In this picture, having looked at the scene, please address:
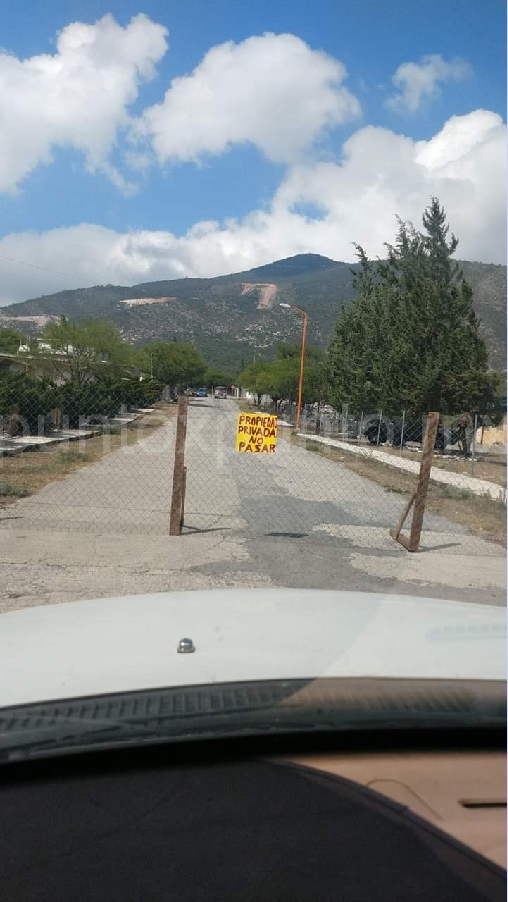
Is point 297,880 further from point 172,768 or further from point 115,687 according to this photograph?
point 115,687

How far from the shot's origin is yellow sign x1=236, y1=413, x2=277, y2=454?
9422mm

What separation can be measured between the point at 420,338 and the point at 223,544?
2243 centimetres

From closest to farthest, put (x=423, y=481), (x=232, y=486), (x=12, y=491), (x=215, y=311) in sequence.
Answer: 1. (x=423, y=481)
2. (x=12, y=491)
3. (x=232, y=486)
4. (x=215, y=311)

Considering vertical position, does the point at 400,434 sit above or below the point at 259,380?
below

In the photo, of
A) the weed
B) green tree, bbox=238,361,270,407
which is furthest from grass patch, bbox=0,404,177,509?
green tree, bbox=238,361,270,407

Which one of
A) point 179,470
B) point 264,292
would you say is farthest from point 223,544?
point 264,292

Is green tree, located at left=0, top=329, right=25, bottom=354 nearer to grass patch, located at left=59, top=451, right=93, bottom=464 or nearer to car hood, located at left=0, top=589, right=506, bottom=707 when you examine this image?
grass patch, located at left=59, top=451, right=93, bottom=464

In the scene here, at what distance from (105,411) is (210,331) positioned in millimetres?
128956

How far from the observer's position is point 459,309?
29062 millimetres

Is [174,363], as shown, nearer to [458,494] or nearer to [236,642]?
[458,494]

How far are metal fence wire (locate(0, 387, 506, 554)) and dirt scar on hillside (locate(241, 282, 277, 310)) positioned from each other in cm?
13146

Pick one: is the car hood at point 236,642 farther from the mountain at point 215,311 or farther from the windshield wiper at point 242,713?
the mountain at point 215,311

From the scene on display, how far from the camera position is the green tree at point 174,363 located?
287 ft

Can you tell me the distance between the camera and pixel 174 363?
88750mm
